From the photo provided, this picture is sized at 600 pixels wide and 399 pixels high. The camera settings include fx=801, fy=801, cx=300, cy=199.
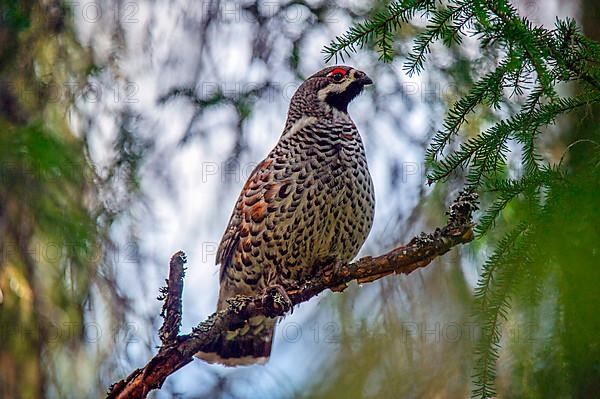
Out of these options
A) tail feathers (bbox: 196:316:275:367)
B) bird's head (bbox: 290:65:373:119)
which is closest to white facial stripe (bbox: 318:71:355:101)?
bird's head (bbox: 290:65:373:119)

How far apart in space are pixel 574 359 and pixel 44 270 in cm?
253

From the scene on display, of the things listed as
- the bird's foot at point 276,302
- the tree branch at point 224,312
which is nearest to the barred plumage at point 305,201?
the bird's foot at point 276,302

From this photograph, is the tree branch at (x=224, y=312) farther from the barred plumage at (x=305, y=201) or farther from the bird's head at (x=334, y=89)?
the bird's head at (x=334, y=89)

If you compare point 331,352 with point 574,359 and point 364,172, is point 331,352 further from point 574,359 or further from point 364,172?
point 574,359

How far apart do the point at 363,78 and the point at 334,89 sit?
0.16 meters

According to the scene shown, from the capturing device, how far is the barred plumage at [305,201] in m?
3.68

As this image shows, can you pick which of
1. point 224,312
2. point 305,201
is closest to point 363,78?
point 305,201

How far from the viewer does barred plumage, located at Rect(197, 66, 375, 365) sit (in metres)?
3.68

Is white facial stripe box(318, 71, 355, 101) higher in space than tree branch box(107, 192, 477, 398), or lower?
higher

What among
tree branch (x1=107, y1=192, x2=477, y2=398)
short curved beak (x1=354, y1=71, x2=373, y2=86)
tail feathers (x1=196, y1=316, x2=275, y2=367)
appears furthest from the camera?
tail feathers (x1=196, y1=316, x2=275, y2=367)

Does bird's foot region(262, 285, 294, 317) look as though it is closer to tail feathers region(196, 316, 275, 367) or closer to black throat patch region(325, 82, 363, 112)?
tail feathers region(196, 316, 275, 367)

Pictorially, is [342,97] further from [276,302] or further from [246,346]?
[246,346]

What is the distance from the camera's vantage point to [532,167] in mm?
2494

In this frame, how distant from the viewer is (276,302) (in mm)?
Result: 3232
